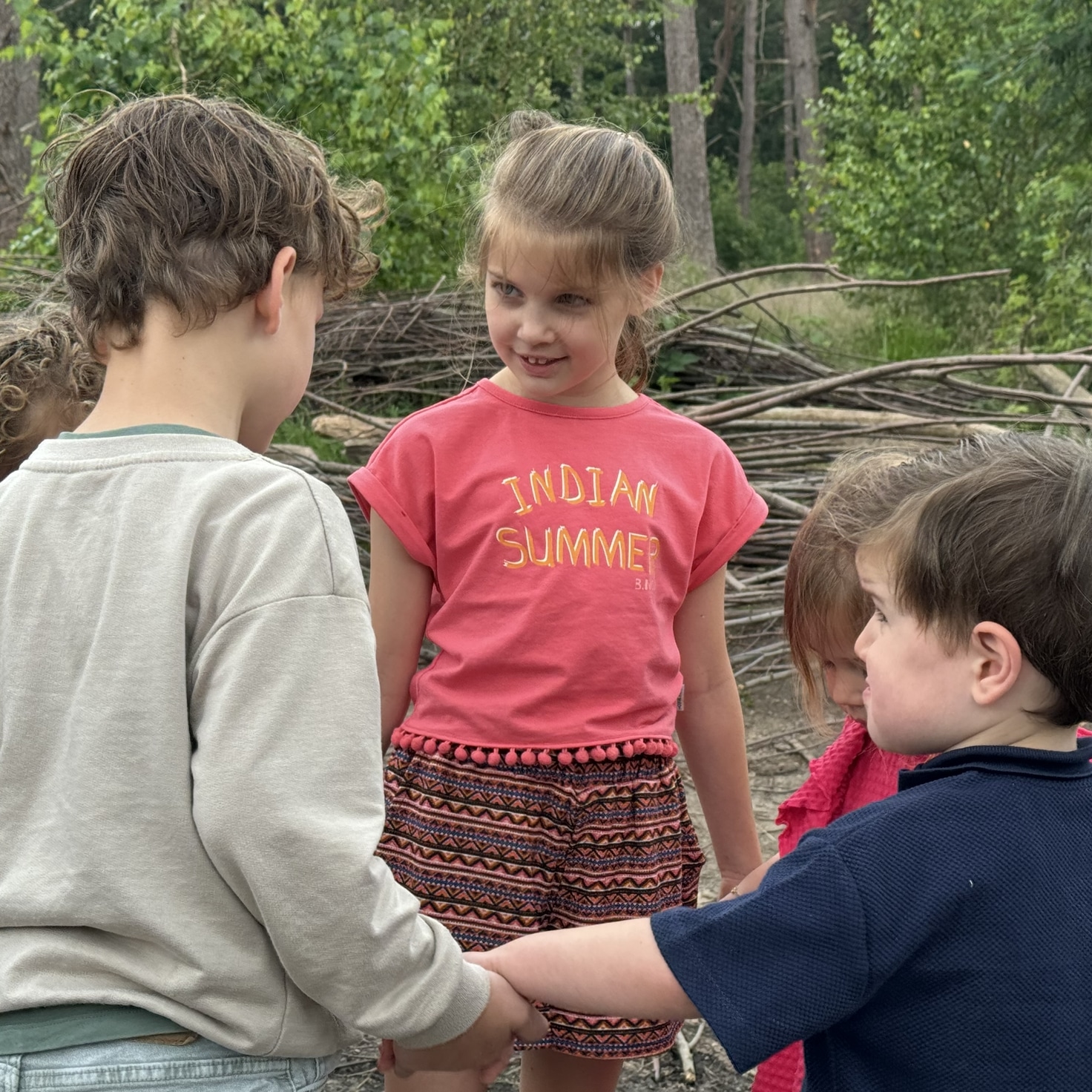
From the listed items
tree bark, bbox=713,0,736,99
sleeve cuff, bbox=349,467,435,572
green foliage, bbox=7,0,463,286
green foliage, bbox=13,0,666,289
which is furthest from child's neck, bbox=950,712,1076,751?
tree bark, bbox=713,0,736,99

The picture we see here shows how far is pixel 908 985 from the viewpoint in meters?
1.33

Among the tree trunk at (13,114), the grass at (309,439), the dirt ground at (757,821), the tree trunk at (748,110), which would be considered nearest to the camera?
the dirt ground at (757,821)

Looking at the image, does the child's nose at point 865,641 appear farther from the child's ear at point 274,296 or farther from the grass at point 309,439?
the grass at point 309,439

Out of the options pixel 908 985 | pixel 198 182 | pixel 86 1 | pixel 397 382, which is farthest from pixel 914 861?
pixel 86 1

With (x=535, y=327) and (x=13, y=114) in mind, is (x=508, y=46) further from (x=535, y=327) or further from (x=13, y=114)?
(x=535, y=327)

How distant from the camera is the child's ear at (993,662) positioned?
4.53 ft

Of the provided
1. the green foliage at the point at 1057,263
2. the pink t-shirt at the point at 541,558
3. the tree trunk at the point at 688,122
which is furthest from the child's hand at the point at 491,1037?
the tree trunk at the point at 688,122

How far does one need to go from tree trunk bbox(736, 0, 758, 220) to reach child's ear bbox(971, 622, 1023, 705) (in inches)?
1194

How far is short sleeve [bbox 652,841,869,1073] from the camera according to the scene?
1274 mm

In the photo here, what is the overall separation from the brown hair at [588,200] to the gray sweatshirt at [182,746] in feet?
2.98

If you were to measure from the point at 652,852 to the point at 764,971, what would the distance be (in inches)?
32.7

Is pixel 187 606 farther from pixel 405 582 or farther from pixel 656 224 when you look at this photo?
pixel 656 224

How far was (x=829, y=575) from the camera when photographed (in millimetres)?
2002

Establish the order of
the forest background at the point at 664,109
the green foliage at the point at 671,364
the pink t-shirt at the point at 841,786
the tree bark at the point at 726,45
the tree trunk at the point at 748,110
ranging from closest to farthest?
1. the pink t-shirt at the point at 841,786
2. the green foliage at the point at 671,364
3. the forest background at the point at 664,109
4. the tree trunk at the point at 748,110
5. the tree bark at the point at 726,45
